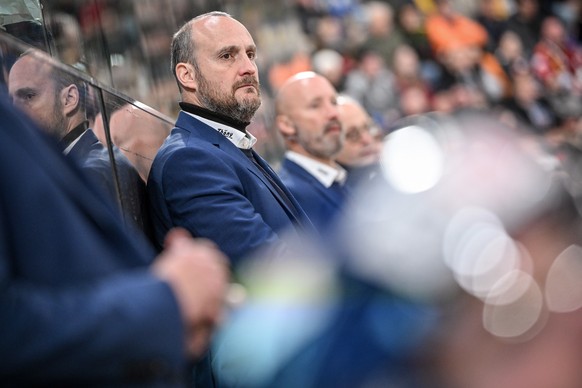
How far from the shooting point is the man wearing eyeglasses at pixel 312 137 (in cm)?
363

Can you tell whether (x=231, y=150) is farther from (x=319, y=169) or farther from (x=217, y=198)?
(x=319, y=169)

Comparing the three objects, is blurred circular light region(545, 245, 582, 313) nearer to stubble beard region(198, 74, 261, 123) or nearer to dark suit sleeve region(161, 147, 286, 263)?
dark suit sleeve region(161, 147, 286, 263)

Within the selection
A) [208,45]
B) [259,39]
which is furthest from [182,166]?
[259,39]

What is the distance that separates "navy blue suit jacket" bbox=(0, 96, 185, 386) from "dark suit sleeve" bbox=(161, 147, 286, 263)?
3.11 ft

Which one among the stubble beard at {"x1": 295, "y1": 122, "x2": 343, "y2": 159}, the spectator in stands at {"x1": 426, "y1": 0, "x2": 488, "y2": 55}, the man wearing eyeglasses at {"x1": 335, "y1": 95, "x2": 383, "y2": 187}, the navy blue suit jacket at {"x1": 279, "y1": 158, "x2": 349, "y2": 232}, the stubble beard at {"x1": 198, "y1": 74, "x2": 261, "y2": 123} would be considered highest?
the stubble beard at {"x1": 198, "y1": 74, "x2": 261, "y2": 123}

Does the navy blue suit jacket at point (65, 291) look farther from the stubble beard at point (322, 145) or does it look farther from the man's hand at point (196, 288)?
the stubble beard at point (322, 145)

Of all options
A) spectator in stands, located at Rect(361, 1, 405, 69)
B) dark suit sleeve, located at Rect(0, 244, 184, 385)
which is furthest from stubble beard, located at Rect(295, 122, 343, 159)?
spectator in stands, located at Rect(361, 1, 405, 69)

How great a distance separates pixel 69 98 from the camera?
1881 mm

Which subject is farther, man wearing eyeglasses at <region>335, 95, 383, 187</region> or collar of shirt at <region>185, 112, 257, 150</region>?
man wearing eyeglasses at <region>335, 95, 383, 187</region>

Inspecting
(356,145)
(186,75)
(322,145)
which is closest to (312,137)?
(322,145)

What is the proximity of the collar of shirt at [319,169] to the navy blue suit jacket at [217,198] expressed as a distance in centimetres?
112

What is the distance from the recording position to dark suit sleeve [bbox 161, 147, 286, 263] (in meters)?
2.18

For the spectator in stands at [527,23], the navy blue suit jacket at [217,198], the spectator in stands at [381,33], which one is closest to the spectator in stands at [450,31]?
the spectator in stands at [381,33]

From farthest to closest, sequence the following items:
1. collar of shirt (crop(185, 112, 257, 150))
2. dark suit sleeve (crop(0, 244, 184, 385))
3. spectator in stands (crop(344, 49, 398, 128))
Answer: spectator in stands (crop(344, 49, 398, 128)) → collar of shirt (crop(185, 112, 257, 150)) → dark suit sleeve (crop(0, 244, 184, 385))
